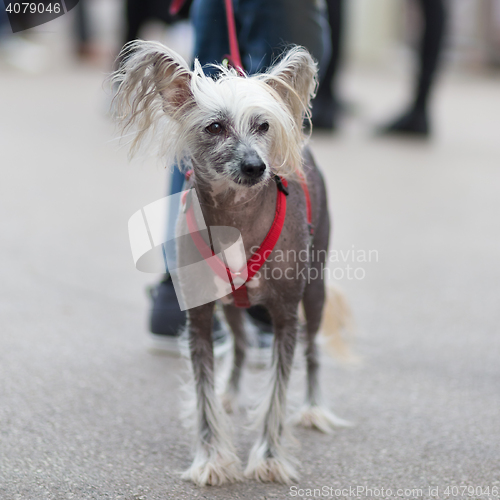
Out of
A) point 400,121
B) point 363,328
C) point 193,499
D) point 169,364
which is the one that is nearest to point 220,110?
point 193,499

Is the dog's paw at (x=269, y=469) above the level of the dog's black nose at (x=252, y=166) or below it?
below

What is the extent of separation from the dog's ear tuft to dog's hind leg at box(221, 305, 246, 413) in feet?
3.04

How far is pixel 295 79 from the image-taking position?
214cm

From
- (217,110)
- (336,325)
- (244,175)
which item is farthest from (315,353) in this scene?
(217,110)

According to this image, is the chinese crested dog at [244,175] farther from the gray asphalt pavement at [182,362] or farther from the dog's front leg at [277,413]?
the gray asphalt pavement at [182,362]

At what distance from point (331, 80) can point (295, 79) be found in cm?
580

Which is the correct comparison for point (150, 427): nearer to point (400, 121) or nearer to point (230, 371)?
point (230, 371)

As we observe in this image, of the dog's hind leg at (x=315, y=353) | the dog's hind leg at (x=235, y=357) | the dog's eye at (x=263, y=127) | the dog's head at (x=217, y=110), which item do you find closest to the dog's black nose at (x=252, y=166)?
the dog's head at (x=217, y=110)

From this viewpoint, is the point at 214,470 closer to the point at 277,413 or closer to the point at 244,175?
the point at 277,413

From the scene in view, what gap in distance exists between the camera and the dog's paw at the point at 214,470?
2.21 meters

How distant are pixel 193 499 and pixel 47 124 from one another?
267 inches

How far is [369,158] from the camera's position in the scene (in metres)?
7.26

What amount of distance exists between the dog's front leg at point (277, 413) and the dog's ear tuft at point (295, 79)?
0.65 meters

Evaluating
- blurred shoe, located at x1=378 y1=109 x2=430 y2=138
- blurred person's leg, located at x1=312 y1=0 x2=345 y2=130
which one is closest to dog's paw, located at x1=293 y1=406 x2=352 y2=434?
blurred person's leg, located at x1=312 y1=0 x2=345 y2=130
